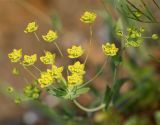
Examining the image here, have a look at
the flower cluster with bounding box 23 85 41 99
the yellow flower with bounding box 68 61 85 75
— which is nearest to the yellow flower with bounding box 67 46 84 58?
the yellow flower with bounding box 68 61 85 75

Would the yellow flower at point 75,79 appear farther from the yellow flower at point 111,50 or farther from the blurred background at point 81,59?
A: the blurred background at point 81,59

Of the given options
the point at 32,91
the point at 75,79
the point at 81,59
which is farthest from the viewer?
the point at 81,59

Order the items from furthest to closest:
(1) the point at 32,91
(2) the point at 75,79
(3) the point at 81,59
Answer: (3) the point at 81,59 < (1) the point at 32,91 < (2) the point at 75,79

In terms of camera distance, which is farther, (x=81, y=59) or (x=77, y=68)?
(x=81, y=59)

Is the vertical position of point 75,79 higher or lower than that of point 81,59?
higher

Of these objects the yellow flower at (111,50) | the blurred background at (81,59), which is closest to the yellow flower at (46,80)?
the yellow flower at (111,50)

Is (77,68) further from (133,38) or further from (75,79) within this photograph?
(133,38)

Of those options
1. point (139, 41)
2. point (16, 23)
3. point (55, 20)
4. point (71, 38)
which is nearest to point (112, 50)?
point (139, 41)

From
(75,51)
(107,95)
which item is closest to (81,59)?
(107,95)

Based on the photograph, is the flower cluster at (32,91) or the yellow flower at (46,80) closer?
the yellow flower at (46,80)
